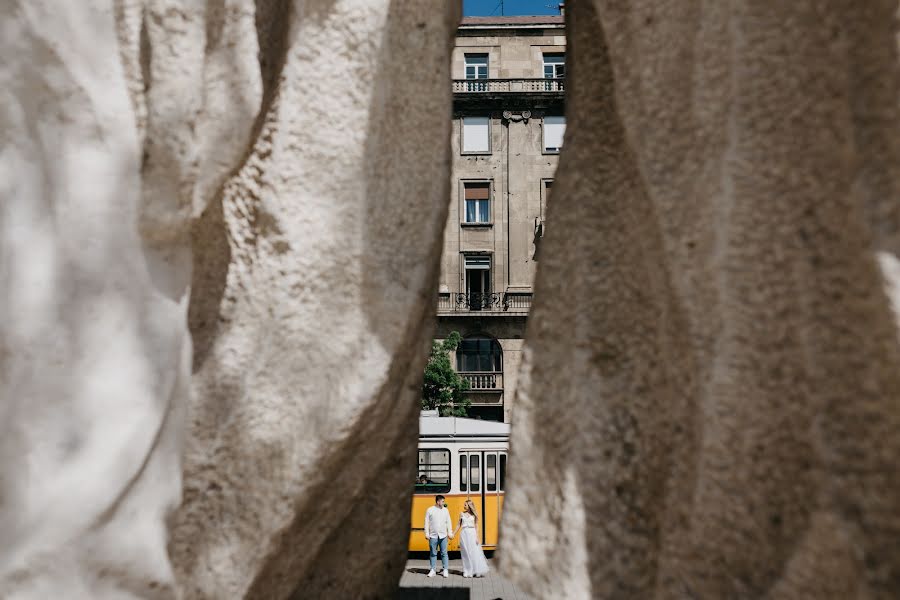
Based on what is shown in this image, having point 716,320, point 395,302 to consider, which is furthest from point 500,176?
point 716,320

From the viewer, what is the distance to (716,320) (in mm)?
1517

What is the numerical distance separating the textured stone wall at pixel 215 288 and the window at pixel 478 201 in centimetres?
1402

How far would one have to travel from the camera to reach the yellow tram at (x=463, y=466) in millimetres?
7125

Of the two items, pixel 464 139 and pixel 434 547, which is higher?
pixel 464 139

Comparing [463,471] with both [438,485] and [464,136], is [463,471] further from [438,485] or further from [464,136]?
[464,136]

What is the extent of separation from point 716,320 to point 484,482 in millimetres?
5875

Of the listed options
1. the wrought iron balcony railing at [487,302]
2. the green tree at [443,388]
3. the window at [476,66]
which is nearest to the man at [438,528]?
the green tree at [443,388]

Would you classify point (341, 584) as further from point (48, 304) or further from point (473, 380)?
point (473, 380)

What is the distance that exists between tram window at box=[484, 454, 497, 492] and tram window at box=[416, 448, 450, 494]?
0.97 ft

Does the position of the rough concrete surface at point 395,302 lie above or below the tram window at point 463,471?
above

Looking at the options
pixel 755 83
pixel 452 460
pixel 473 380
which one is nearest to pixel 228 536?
pixel 755 83

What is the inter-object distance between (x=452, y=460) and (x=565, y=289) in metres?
5.45

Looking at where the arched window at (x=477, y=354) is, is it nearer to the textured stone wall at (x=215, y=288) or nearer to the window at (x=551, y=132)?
the window at (x=551, y=132)

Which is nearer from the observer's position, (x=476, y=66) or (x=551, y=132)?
(x=551, y=132)
